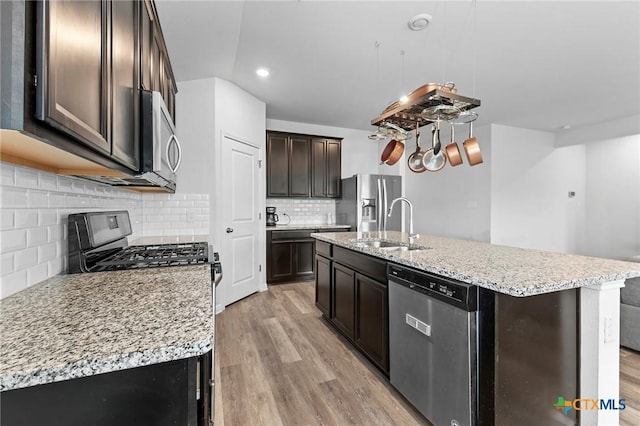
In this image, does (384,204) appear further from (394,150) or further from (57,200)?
(57,200)

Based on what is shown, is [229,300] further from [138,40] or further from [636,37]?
[636,37]

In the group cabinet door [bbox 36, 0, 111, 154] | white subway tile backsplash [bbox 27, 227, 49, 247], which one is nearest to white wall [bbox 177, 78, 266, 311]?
white subway tile backsplash [bbox 27, 227, 49, 247]

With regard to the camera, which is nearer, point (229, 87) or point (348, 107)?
point (229, 87)

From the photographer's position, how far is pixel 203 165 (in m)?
3.22

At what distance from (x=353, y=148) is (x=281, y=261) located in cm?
262

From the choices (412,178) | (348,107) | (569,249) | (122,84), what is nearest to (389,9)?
(122,84)

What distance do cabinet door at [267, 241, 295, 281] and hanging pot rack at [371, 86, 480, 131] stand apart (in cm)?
278

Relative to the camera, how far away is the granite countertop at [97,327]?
543mm

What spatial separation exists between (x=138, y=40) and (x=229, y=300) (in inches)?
108

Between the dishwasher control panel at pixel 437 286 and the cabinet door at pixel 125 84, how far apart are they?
1.46 metres

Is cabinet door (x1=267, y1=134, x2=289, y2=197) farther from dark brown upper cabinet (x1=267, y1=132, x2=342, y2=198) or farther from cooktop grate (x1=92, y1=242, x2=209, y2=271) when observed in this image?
cooktop grate (x1=92, y1=242, x2=209, y2=271)

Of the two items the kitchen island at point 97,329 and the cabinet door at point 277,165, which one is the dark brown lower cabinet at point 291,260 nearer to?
the cabinet door at point 277,165

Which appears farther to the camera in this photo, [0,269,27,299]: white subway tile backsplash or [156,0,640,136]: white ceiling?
[156,0,640,136]: white ceiling

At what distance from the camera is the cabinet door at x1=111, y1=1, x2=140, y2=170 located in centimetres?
101
